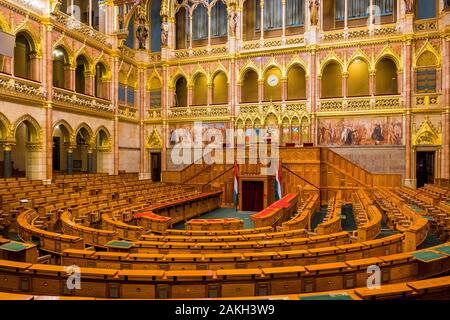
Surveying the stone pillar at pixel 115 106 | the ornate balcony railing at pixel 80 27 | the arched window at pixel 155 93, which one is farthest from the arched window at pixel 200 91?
the ornate balcony railing at pixel 80 27


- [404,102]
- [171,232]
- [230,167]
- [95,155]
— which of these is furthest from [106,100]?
[404,102]

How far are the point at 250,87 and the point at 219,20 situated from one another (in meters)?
4.99

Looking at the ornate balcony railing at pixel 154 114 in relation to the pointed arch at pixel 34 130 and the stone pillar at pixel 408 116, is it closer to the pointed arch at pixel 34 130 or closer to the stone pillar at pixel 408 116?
the pointed arch at pixel 34 130

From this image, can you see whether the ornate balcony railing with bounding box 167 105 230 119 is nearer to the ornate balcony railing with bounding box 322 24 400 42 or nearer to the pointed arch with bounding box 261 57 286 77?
the pointed arch with bounding box 261 57 286 77

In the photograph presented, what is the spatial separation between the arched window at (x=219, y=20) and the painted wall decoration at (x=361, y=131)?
9.24 meters

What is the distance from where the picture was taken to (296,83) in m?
21.7

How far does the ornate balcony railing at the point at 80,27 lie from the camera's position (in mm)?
16141

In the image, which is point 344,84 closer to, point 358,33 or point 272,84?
point 358,33

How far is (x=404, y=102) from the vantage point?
58.1 feet

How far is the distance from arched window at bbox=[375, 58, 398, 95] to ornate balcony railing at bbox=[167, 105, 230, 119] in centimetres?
938

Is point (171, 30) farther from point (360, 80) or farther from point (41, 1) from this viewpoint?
point (360, 80)

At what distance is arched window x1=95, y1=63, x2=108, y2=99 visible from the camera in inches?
787

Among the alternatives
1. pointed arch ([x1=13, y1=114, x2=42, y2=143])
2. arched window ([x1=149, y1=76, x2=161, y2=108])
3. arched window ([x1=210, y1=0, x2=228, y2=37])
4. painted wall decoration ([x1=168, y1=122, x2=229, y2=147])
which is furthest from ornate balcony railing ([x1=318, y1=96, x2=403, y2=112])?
pointed arch ([x1=13, y1=114, x2=42, y2=143])

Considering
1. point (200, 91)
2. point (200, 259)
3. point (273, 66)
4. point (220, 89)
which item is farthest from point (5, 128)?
point (273, 66)
